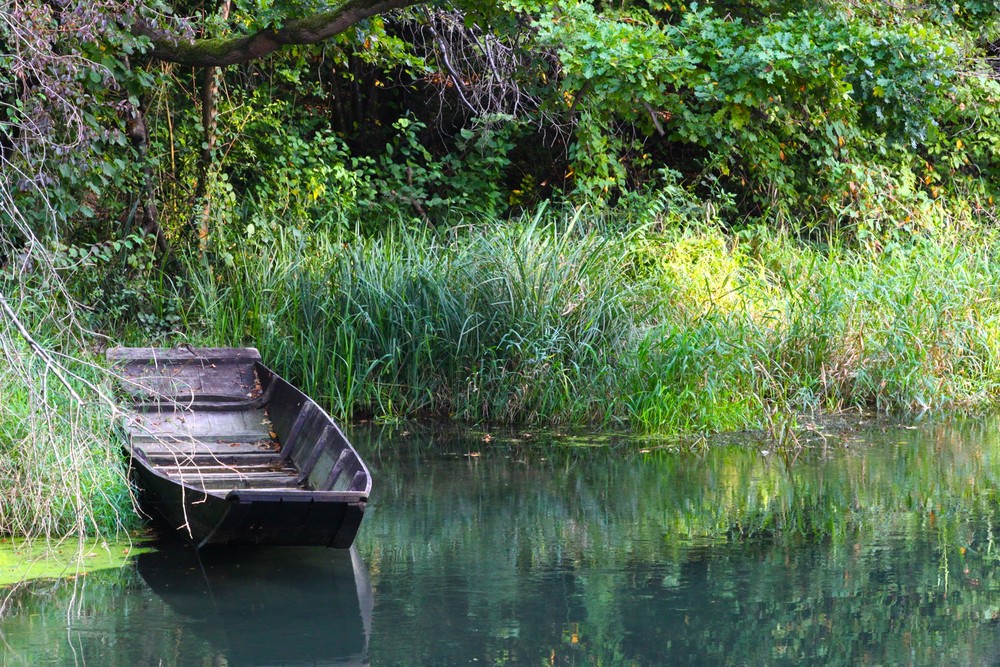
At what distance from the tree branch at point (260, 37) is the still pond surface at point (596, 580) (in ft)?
9.67

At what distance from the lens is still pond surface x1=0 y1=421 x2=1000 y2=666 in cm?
466

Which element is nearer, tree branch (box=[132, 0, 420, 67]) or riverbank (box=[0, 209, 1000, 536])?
tree branch (box=[132, 0, 420, 67])

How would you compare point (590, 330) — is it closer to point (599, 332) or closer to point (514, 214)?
point (599, 332)

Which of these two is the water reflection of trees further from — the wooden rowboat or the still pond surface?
the wooden rowboat

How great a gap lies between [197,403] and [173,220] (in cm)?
395

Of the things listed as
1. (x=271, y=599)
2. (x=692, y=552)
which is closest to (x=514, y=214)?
(x=692, y=552)

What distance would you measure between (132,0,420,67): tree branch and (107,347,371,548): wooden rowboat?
2136 mm

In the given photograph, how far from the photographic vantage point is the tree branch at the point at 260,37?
26.1 ft

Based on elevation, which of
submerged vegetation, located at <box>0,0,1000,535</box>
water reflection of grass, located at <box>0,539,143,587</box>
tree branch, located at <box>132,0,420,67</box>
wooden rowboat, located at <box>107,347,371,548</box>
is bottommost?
water reflection of grass, located at <box>0,539,143,587</box>

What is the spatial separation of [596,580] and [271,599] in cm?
144

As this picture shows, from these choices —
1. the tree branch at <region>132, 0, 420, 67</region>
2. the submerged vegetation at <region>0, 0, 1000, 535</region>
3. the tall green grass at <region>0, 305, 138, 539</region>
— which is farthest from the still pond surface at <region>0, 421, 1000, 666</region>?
the tree branch at <region>132, 0, 420, 67</region>

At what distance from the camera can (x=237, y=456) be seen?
276 inches

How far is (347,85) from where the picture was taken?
13664 mm

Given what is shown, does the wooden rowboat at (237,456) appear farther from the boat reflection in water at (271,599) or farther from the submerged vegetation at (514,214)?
the submerged vegetation at (514,214)
